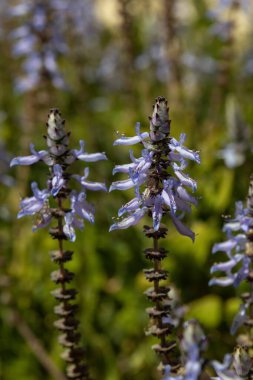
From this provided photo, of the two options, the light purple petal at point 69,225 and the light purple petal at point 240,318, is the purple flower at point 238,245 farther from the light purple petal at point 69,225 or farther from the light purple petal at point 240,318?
the light purple petal at point 69,225

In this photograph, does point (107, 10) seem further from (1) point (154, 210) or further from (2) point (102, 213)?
(1) point (154, 210)

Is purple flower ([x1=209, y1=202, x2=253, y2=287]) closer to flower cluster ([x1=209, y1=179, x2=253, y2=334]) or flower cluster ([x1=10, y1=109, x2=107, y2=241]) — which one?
flower cluster ([x1=209, y1=179, x2=253, y2=334])

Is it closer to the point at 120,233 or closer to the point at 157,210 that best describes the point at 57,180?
the point at 157,210

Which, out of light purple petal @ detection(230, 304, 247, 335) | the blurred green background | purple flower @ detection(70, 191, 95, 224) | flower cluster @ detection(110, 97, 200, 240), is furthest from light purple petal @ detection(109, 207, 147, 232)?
the blurred green background

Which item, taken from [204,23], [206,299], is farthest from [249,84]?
[206,299]

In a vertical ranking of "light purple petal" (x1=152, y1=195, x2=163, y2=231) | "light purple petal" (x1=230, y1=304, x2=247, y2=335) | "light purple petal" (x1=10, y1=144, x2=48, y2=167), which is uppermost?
"light purple petal" (x1=10, y1=144, x2=48, y2=167)

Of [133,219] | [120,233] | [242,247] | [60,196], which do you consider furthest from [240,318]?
[120,233]

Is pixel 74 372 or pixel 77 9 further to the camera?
A: pixel 77 9

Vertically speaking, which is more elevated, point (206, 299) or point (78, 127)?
point (78, 127)
